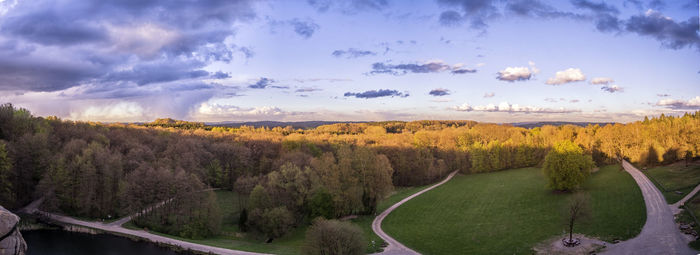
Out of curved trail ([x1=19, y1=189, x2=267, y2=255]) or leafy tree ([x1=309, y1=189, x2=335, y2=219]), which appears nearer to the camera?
curved trail ([x1=19, y1=189, x2=267, y2=255])

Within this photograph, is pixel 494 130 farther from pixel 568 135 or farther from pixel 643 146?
pixel 643 146

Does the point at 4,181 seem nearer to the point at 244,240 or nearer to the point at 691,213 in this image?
the point at 244,240

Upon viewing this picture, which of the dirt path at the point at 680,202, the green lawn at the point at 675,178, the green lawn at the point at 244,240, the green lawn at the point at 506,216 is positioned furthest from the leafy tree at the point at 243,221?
the green lawn at the point at 675,178

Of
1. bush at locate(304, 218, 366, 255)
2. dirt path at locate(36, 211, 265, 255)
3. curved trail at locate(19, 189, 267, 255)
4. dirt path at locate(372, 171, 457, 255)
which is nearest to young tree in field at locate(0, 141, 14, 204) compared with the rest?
Answer: curved trail at locate(19, 189, 267, 255)

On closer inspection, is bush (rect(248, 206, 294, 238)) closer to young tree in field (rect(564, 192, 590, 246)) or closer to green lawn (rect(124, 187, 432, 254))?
green lawn (rect(124, 187, 432, 254))

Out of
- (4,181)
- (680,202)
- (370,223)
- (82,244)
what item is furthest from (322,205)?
(4,181)

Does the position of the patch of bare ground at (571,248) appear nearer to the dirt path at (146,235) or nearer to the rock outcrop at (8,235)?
the dirt path at (146,235)

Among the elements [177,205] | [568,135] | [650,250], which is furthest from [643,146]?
[177,205]
